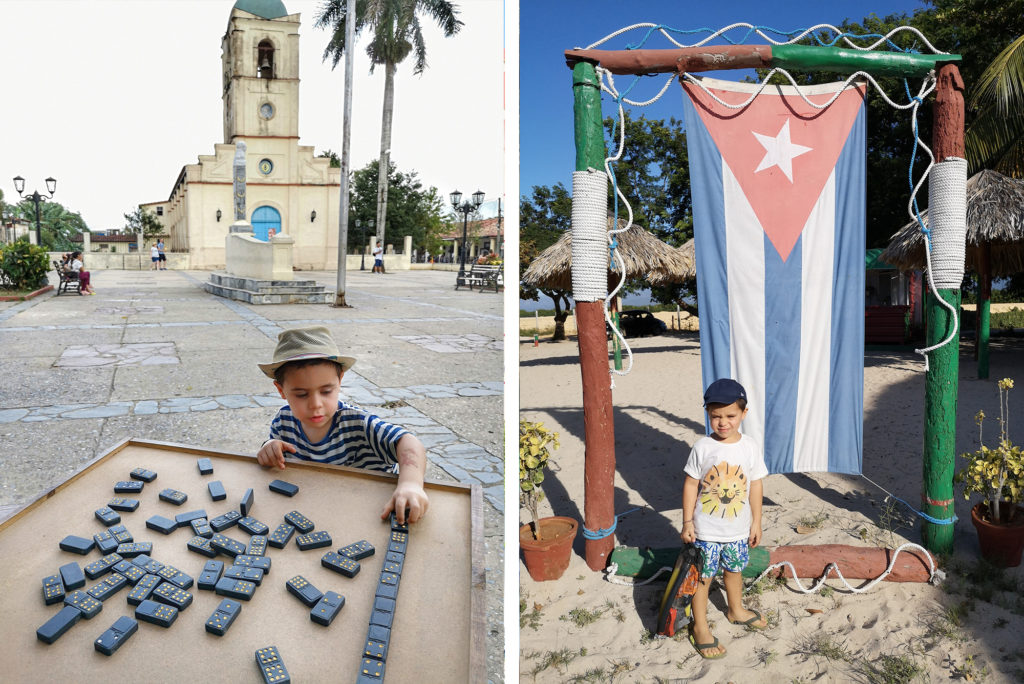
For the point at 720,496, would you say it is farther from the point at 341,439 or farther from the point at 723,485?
the point at 341,439

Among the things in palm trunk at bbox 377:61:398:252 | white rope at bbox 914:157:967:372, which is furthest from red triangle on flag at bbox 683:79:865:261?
palm trunk at bbox 377:61:398:252

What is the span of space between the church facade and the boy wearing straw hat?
27.6 metres

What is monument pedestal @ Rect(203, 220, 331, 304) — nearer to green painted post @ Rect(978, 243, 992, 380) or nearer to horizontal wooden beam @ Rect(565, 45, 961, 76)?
green painted post @ Rect(978, 243, 992, 380)

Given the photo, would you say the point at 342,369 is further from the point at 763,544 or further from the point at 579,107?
the point at 763,544

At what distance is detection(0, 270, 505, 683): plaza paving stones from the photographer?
12.6ft

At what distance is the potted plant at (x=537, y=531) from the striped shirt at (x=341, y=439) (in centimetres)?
128

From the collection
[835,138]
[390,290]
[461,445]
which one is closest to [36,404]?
[461,445]

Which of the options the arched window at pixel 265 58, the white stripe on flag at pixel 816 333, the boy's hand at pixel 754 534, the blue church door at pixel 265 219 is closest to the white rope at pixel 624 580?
the boy's hand at pixel 754 534

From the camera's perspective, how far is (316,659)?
4.18 feet

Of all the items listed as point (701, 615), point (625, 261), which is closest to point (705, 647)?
point (701, 615)

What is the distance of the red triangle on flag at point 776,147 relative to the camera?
310 cm

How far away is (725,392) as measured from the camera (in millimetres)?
2770

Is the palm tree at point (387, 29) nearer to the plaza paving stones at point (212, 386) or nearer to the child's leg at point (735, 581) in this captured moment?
the plaza paving stones at point (212, 386)

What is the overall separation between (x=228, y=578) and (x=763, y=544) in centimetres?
319
